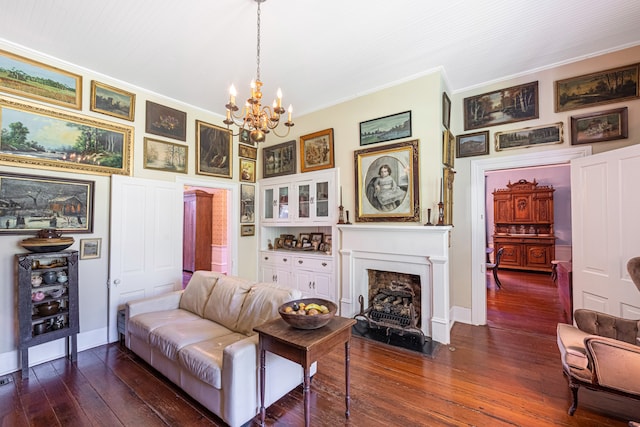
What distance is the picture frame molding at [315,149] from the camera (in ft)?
14.7

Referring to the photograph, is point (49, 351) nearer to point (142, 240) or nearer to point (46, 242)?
point (46, 242)

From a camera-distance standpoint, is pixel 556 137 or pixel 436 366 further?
pixel 556 137

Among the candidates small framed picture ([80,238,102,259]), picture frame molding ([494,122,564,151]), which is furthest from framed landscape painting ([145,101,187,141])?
picture frame molding ([494,122,564,151])

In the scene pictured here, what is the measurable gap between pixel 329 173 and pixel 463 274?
8.41 ft

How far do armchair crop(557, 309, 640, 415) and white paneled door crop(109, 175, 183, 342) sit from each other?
4.66 metres

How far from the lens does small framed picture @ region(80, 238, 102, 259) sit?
3334mm

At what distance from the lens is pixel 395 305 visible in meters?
3.80

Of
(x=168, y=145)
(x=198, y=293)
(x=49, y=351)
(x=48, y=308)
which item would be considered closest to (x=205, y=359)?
(x=198, y=293)

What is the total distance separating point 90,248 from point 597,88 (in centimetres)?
644

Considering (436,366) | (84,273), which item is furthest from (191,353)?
(436,366)

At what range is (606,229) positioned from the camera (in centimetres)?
287

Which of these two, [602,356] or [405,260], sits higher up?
[405,260]

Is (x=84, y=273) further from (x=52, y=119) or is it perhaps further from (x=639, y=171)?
(x=639, y=171)

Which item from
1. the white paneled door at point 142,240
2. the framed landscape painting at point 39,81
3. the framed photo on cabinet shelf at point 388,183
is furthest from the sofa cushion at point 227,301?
the framed landscape painting at point 39,81
